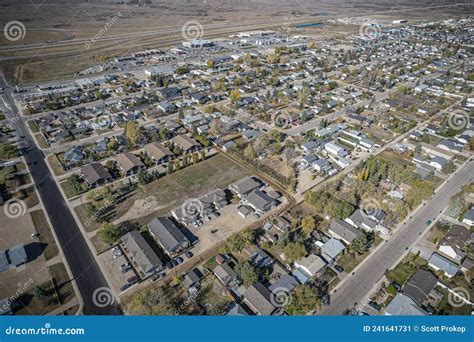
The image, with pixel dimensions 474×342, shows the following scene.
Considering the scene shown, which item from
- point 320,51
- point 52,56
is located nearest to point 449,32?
point 320,51

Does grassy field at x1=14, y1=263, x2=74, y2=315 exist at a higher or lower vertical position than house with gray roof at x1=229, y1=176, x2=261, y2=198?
lower

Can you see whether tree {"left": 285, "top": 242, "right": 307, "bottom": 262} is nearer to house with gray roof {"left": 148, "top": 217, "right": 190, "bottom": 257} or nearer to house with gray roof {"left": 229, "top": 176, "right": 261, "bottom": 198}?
house with gray roof {"left": 229, "top": 176, "right": 261, "bottom": 198}

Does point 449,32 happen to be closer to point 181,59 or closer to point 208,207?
point 181,59

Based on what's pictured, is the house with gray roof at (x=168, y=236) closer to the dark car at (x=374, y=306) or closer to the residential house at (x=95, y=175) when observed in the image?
Answer: the residential house at (x=95, y=175)

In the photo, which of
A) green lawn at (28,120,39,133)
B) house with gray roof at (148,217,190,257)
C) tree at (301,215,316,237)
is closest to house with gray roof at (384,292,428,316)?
tree at (301,215,316,237)

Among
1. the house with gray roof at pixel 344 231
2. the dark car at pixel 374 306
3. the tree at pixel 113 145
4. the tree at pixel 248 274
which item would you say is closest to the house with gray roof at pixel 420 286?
the dark car at pixel 374 306
